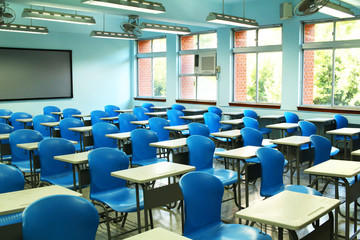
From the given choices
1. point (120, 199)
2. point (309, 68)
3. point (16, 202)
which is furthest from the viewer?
point (309, 68)

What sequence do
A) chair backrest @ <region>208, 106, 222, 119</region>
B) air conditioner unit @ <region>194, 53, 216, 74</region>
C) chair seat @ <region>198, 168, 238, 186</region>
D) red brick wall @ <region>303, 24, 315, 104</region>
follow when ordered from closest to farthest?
chair seat @ <region>198, 168, 238, 186</region> → red brick wall @ <region>303, 24, 315, 104</region> → chair backrest @ <region>208, 106, 222, 119</region> → air conditioner unit @ <region>194, 53, 216, 74</region>

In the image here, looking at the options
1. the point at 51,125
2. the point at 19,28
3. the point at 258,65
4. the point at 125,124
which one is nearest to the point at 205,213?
the point at 51,125

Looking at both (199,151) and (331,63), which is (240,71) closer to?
(331,63)

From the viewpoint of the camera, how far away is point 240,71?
1091 cm

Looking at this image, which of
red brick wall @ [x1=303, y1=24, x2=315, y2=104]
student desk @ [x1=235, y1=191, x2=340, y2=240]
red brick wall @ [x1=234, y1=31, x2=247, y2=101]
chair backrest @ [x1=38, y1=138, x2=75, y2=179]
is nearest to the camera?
student desk @ [x1=235, y1=191, x2=340, y2=240]

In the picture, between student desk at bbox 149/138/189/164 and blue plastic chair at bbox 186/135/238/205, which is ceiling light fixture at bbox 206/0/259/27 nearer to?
student desk at bbox 149/138/189/164

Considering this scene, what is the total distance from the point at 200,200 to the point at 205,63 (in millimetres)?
8974

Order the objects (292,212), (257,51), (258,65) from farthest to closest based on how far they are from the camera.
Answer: (258,65) → (257,51) → (292,212)

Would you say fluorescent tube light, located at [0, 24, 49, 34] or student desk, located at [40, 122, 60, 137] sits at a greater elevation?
fluorescent tube light, located at [0, 24, 49, 34]

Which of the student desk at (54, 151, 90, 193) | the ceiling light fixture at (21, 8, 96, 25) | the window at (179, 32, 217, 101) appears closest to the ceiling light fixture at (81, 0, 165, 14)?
the ceiling light fixture at (21, 8, 96, 25)

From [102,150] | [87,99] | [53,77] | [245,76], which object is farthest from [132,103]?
[102,150]

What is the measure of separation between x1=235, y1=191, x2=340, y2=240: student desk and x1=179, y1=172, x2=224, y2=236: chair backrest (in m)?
0.43

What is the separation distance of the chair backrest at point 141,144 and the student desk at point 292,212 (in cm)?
286

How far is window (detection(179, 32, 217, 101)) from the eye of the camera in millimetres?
11578
